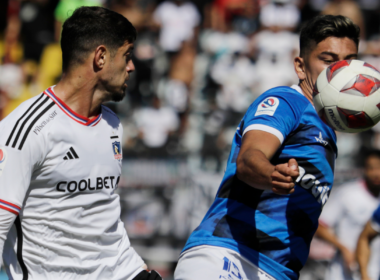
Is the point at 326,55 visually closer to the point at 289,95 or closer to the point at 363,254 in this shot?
the point at 289,95

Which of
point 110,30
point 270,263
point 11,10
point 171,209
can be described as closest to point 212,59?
point 171,209

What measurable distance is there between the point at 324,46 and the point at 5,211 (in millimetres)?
2213

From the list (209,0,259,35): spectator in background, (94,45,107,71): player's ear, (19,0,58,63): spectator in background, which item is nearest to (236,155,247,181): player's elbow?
(94,45,107,71): player's ear

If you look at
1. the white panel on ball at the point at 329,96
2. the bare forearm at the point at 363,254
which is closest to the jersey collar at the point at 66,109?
the white panel on ball at the point at 329,96

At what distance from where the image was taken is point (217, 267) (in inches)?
101

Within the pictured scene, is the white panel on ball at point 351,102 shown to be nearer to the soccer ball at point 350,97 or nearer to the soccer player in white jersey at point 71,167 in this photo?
the soccer ball at point 350,97

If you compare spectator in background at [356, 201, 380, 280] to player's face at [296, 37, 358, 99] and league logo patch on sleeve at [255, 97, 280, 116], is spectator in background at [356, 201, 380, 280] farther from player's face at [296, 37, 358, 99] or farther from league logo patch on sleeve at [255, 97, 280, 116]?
league logo patch on sleeve at [255, 97, 280, 116]

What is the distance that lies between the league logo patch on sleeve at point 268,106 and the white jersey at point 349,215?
4187 mm

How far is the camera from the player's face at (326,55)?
9.78 ft

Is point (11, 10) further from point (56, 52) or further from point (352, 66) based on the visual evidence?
point (352, 66)

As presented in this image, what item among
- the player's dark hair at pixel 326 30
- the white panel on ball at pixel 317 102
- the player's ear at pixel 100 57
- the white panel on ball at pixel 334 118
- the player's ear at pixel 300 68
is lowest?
the white panel on ball at pixel 334 118

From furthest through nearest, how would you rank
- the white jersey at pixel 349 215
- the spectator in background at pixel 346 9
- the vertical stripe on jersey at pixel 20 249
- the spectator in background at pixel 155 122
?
the spectator in background at pixel 346 9, the spectator in background at pixel 155 122, the white jersey at pixel 349 215, the vertical stripe on jersey at pixel 20 249

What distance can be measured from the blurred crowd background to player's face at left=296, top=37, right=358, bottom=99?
4.81 m

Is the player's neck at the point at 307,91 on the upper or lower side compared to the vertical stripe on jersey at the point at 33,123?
upper
